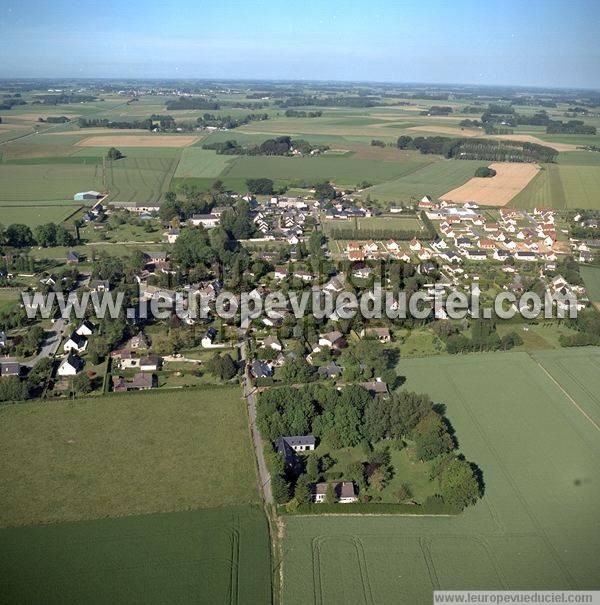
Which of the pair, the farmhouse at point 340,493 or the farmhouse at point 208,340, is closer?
the farmhouse at point 340,493

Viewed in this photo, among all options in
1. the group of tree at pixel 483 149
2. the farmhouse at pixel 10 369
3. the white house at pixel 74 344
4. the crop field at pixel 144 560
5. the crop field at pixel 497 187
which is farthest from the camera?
the group of tree at pixel 483 149

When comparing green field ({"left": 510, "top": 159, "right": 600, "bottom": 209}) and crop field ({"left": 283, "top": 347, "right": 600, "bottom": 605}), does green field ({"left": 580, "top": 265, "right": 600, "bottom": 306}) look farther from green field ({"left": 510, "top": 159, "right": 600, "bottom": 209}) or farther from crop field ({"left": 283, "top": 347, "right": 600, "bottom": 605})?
green field ({"left": 510, "top": 159, "right": 600, "bottom": 209})

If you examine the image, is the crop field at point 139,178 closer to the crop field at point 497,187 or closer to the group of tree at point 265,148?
the group of tree at point 265,148

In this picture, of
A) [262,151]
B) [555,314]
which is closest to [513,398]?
[555,314]

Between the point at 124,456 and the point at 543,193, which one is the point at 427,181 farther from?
the point at 124,456

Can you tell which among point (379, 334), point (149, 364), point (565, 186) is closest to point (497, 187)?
point (565, 186)

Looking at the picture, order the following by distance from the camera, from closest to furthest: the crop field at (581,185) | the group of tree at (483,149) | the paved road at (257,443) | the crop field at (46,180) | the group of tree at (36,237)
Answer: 1. the paved road at (257,443)
2. the group of tree at (36,237)
3. the crop field at (46,180)
4. the crop field at (581,185)
5. the group of tree at (483,149)

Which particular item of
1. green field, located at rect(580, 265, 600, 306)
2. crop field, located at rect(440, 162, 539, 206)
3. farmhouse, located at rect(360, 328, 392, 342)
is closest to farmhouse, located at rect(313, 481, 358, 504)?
farmhouse, located at rect(360, 328, 392, 342)

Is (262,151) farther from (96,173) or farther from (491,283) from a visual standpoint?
(491,283)

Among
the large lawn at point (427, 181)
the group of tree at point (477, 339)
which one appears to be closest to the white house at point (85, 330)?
the group of tree at point (477, 339)
